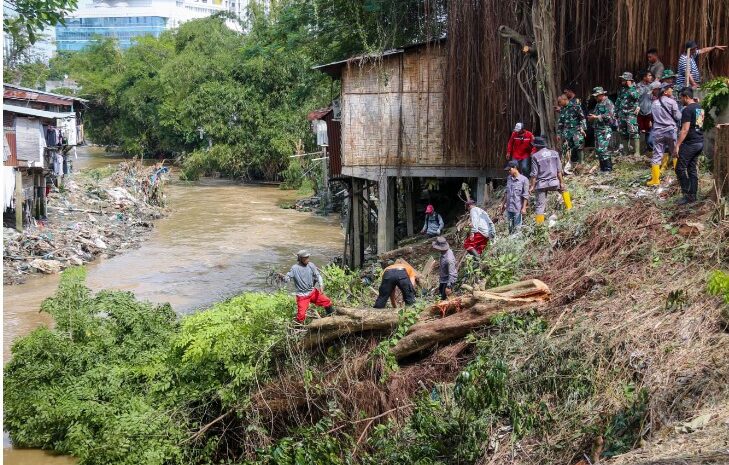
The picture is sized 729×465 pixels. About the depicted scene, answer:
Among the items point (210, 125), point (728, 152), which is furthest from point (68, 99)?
point (728, 152)

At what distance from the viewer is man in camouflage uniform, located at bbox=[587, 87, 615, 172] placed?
12.8m

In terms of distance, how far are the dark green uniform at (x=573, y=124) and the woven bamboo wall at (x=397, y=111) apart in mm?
2564

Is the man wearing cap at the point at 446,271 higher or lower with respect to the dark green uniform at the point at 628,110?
lower

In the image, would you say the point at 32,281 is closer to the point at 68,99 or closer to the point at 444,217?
the point at 444,217

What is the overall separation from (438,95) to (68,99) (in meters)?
18.5

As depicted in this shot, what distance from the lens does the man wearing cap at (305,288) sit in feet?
33.6

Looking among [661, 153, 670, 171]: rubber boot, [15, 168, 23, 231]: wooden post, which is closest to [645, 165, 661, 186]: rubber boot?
[661, 153, 670, 171]: rubber boot

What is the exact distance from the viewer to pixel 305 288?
33.6 ft

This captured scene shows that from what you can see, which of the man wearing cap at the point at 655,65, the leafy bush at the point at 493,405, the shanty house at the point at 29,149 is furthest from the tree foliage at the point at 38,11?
the leafy bush at the point at 493,405

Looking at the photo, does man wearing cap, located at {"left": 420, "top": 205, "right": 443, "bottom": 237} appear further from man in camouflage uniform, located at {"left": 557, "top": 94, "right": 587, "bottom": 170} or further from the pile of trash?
the pile of trash

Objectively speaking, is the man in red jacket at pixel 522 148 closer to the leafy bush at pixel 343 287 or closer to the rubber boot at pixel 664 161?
the rubber boot at pixel 664 161

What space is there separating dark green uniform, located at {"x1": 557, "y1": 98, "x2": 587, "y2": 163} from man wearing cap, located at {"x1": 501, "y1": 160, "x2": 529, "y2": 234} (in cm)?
210

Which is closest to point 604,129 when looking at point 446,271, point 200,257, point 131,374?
point 446,271

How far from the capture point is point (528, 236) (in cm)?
1085
